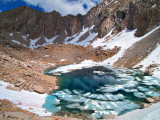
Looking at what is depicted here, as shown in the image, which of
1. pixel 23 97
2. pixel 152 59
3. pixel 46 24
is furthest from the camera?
pixel 46 24

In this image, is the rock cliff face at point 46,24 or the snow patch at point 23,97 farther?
the rock cliff face at point 46,24

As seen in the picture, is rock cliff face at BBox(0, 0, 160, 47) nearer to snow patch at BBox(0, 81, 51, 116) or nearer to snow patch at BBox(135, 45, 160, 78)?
snow patch at BBox(135, 45, 160, 78)

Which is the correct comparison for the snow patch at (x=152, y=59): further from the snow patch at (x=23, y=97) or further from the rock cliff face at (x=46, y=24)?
the rock cliff face at (x=46, y=24)

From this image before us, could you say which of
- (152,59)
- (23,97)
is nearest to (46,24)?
(152,59)

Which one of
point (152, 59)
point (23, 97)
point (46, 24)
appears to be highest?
point (46, 24)

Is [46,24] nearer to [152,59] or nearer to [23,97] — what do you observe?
[152,59]

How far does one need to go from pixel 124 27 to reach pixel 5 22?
102994 millimetres

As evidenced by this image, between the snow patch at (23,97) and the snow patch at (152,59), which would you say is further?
the snow patch at (152,59)

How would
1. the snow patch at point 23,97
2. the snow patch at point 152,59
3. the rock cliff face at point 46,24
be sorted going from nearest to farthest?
1. the snow patch at point 23,97
2. the snow patch at point 152,59
3. the rock cliff face at point 46,24

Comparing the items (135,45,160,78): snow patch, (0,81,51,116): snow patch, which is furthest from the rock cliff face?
(0,81,51,116): snow patch

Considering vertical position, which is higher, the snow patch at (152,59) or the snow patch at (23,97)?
the snow patch at (152,59)

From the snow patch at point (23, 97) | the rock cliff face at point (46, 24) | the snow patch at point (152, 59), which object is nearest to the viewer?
the snow patch at point (23, 97)

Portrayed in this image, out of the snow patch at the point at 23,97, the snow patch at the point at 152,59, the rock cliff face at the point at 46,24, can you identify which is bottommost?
the snow patch at the point at 23,97

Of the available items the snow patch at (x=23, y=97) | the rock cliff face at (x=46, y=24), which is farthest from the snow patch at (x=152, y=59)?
the rock cliff face at (x=46, y=24)
